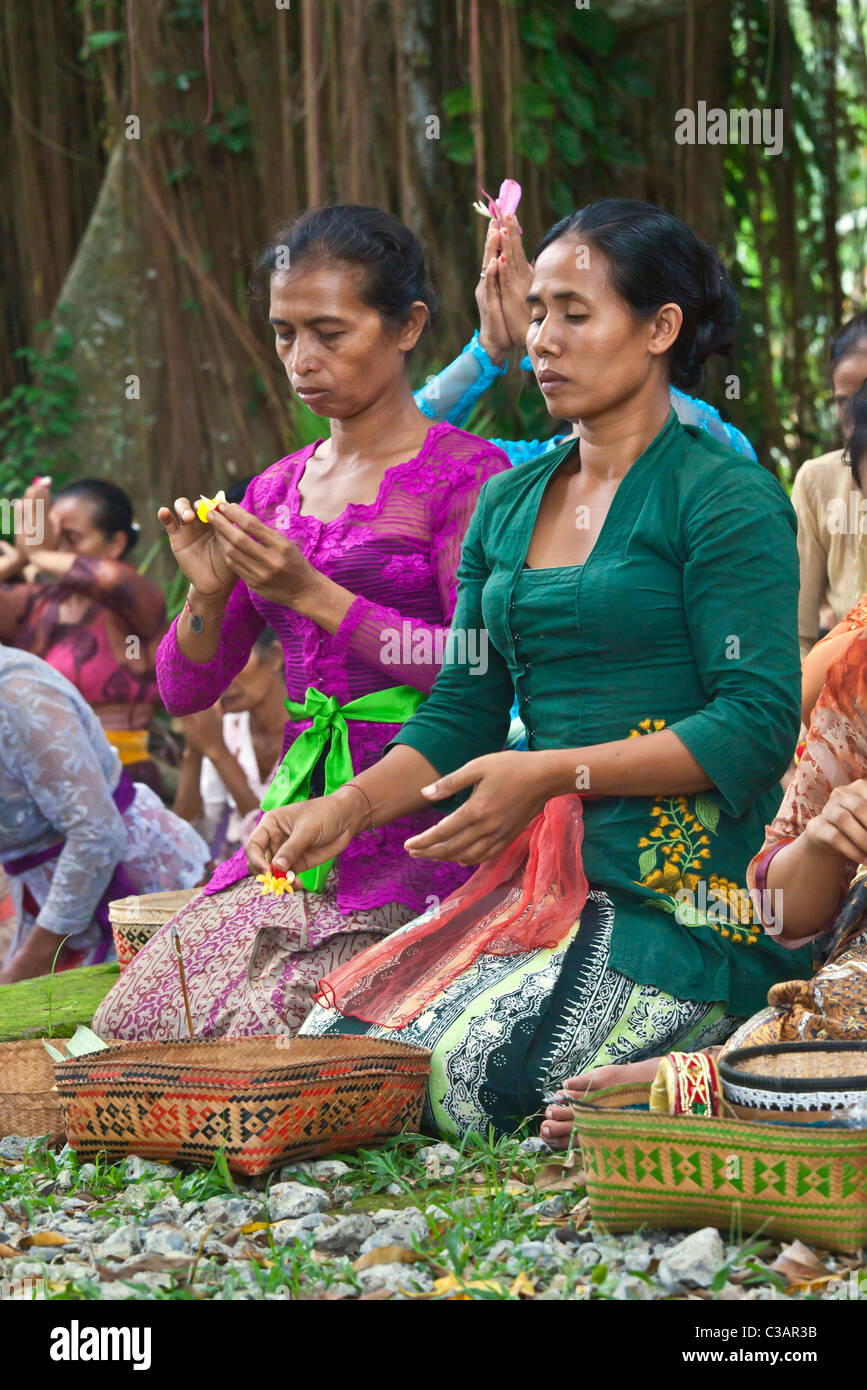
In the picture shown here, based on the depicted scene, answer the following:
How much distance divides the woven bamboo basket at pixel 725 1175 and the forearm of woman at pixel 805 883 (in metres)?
0.58

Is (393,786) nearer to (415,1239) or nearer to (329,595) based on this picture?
(329,595)

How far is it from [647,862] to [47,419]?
5.78 meters

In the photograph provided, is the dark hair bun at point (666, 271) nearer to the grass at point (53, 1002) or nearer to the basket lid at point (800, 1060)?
the basket lid at point (800, 1060)

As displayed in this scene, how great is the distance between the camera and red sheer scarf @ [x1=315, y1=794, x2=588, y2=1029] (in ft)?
8.06

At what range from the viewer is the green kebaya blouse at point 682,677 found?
7.83 feet

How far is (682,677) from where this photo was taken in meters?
2.49

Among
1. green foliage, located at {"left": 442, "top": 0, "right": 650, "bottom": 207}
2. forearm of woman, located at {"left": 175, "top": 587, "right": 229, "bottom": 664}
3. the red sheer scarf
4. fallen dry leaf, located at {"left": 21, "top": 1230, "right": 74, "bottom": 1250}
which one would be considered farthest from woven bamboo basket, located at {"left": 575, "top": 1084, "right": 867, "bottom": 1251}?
green foliage, located at {"left": 442, "top": 0, "right": 650, "bottom": 207}

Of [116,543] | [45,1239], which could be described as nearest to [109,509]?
[116,543]

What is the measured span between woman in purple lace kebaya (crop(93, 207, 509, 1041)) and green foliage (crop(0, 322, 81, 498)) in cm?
460

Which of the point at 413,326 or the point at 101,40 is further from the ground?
the point at 101,40

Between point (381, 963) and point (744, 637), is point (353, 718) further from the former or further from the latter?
point (744, 637)

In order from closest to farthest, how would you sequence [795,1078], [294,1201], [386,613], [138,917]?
1. [795,1078]
2. [294,1201]
3. [386,613]
4. [138,917]

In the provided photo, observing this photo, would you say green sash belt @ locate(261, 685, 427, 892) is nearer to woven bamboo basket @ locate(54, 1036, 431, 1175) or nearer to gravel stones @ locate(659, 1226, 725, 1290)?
woven bamboo basket @ locate(54, 1036, 431, 1175)

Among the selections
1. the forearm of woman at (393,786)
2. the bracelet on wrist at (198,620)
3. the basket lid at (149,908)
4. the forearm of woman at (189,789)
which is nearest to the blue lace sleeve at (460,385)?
the bracelet on wrist at (198,620)
